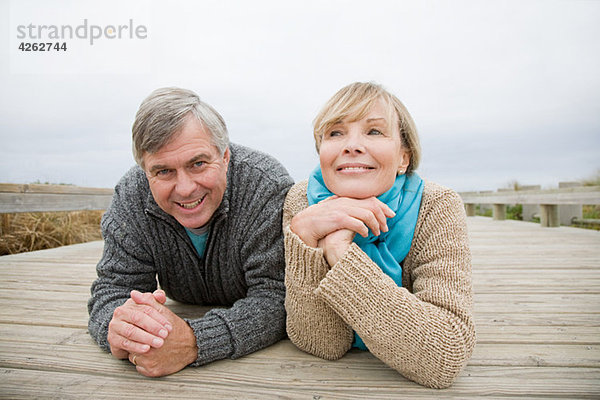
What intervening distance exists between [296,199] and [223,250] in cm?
47

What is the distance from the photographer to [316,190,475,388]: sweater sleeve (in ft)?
4.63

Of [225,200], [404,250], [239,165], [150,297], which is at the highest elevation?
[239,165]

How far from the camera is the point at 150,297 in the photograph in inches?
64.4

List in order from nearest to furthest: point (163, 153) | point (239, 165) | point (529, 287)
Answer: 1. point (163, 153)
2. point (239, 165)
3. point (529, 287)

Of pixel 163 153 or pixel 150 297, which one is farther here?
pixel 163 153

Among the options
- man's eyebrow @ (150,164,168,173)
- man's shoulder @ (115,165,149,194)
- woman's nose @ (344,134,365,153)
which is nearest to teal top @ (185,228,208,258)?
man's shoulder @ (115,165,149,194)

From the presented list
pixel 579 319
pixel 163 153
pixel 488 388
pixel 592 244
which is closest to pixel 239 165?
pixel 163 153

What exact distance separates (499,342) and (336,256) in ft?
3.37

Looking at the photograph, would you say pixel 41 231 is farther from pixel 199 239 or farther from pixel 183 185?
pixel 183 185

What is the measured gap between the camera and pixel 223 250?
6.85 feet

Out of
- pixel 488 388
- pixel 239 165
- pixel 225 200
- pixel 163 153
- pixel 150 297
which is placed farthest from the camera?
pixel 239 165

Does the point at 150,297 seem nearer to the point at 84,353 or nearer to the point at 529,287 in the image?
the point at 84,353

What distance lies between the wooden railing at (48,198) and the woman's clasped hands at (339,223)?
3837 millimetres

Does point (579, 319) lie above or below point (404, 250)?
below
